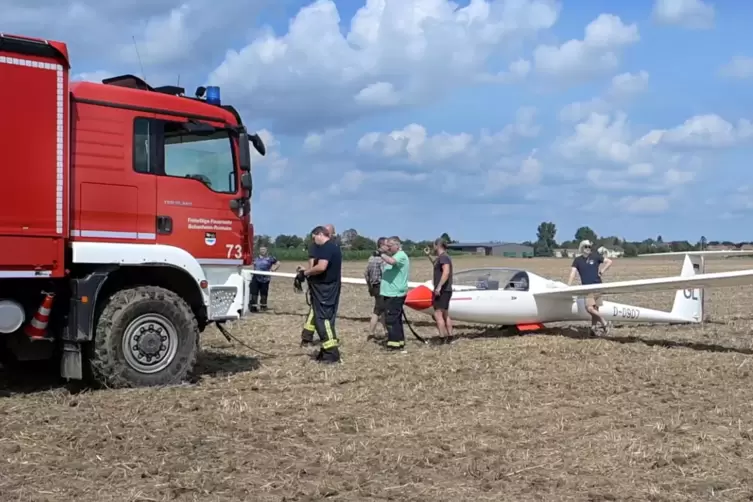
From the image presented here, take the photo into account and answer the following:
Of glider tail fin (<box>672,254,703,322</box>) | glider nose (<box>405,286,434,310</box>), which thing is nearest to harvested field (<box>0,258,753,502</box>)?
glider nose (<box>405,286,434,310</box>)

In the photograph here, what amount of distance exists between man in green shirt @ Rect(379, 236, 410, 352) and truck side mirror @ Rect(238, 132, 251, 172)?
325cm

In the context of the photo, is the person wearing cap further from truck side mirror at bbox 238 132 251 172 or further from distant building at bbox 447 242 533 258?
distant building at bbox 447 242 533 258

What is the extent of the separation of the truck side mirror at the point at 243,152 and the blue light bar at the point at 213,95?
516 millimetres

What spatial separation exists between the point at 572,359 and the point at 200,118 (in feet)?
18.2

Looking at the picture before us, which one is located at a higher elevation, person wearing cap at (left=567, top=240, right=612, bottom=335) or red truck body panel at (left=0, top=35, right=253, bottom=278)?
red truck body panel at (left=0, top=35, right=253, bottom=278)

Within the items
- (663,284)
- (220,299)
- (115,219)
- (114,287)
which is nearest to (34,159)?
(115,219)

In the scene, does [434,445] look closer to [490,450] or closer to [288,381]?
[490,450]

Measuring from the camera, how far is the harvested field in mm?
4871

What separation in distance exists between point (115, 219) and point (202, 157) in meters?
1.21

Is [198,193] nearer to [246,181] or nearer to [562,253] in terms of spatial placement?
[246,181]

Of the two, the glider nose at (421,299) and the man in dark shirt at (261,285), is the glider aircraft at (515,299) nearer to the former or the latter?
the glider nose at (421,299)

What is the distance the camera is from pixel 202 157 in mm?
8406

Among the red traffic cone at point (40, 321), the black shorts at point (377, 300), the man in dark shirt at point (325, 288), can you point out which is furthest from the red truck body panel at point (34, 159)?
the black shorts at point (377, 300)

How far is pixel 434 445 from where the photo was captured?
5.89 m
